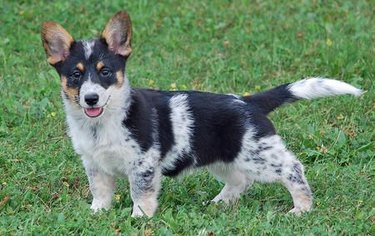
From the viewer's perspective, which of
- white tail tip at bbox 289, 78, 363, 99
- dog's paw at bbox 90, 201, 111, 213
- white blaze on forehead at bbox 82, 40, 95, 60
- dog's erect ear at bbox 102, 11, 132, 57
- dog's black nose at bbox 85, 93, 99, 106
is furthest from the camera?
white tail tip at bbox 289, 78, 363, 99

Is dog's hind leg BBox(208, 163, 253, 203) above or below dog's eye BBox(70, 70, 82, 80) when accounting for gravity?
below

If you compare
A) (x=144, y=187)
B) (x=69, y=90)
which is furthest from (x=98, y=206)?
(x=69, y=90)

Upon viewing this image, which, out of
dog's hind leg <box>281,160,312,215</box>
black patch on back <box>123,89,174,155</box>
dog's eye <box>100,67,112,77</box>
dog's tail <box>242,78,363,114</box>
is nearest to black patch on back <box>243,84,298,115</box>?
dog's tail <box>242,78,363,114</box>

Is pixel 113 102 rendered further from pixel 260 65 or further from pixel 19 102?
pixel 260 65

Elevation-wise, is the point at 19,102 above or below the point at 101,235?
below

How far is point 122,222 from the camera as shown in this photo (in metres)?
6.84

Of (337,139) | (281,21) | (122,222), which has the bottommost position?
(281,21)

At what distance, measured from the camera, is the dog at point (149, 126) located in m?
7.07

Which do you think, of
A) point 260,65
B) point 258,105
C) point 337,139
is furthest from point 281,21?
point 258,105

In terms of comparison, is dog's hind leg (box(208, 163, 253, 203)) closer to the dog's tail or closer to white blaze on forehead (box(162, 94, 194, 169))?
white blaze on forehead (box(162, 94, 194, 169))

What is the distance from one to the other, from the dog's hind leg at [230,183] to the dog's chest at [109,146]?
808mm

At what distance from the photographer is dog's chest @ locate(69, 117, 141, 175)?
7.11m

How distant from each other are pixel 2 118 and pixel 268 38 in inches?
149

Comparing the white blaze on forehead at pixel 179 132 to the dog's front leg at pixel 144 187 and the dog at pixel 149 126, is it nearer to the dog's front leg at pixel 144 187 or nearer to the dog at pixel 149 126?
the dog at pixel 149 126
